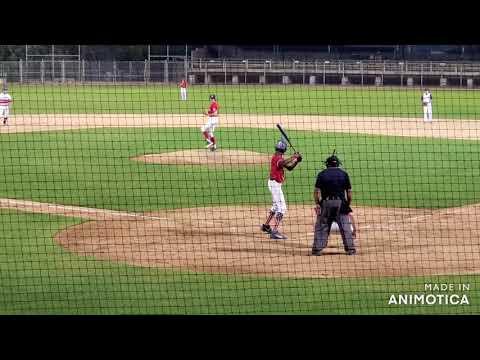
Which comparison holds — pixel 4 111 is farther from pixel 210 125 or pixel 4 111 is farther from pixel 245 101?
pixel 245 101

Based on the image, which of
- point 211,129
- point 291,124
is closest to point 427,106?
point 291,124

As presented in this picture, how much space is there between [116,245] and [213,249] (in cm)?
151

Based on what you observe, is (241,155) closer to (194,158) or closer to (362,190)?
(194,158)

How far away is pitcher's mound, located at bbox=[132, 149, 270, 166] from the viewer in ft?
78.4

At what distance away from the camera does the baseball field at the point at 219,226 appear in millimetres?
11680

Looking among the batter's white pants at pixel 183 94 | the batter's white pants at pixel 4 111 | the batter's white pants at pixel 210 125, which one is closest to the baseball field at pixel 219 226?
the batter's white pants at pixel 210 125

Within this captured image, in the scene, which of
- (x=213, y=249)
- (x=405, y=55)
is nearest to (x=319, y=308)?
(x=213, y=249)

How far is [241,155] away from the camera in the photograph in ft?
83.0

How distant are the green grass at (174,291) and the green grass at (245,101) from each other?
84.6ft

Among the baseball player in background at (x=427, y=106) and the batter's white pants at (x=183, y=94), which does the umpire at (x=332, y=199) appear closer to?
the baseball player in background at (x=427, y=106)

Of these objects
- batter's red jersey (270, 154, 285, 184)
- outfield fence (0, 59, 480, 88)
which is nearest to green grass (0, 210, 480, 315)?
batter's red jersey (270, 154, 285, 184)

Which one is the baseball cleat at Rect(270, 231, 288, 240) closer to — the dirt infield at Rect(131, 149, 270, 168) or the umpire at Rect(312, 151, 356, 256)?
the umpire at Rect(312, 151, 356, 256)
